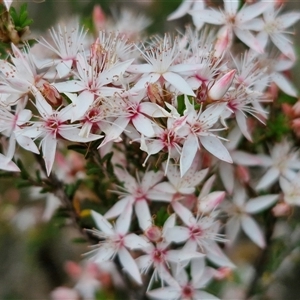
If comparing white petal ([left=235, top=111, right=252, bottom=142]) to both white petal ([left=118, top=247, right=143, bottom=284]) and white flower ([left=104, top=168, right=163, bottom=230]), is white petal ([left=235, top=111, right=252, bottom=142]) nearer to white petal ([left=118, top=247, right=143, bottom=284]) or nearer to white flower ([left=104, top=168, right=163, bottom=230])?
white flower ([left=104, top=168, right=163, bottom=230])

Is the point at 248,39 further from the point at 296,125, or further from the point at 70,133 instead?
the point at 70,133

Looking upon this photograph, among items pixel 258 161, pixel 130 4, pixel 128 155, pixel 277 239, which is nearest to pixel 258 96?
pixel 258 161

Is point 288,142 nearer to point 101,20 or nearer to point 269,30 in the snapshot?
point 269,30

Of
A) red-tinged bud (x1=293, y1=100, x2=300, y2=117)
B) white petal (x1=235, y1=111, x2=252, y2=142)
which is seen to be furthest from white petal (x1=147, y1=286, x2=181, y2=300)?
red-tinged bud (x1=293, y1=100, x2=300, y2=117)

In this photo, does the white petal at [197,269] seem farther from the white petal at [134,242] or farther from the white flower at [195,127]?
the white flower at [195,127]

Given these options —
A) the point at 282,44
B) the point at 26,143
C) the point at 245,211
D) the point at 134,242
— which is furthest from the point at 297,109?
the point at 26,143

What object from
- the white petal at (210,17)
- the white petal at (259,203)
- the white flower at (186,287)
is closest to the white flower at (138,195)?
the white flower at (186,287)

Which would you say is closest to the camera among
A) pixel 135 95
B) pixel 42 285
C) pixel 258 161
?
pixel 135 95
